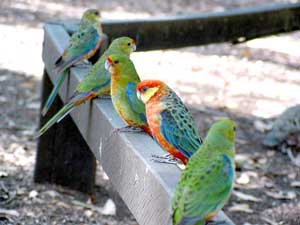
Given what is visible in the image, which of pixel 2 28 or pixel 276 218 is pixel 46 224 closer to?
pixel 276 218

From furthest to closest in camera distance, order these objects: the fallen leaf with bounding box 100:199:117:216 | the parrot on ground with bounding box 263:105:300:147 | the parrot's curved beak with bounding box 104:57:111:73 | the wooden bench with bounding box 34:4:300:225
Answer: the parrot on ground with bounding box 263:105:300:147 < the fallen leaf with bounding box 100:199:117:216 < the parrot's curved beak with bounding box 104:57:111:73 < the wooden bench with bounding box 34:4:300:225

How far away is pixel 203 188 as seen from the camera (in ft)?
9.14

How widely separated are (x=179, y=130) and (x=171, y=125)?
45 millimetres

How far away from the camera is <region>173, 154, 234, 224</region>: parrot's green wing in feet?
8.89

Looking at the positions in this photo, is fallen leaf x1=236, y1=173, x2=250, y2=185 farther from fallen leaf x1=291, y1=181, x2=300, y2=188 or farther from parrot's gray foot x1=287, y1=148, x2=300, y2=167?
parrot's gray foot x1=287, y1=148, x2=300, y2=167

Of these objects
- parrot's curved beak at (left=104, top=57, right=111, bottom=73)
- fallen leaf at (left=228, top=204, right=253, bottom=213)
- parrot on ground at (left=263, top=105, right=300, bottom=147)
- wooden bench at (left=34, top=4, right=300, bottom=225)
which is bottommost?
fallen leaf at (left=228, top=204, right=253, bottom=213)

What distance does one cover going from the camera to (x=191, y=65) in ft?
28.5

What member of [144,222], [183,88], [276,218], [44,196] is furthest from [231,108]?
[144,222]

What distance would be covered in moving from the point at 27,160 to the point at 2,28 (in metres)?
4.14

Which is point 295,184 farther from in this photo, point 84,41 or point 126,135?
point 126,135

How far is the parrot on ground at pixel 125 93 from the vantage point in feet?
12.3

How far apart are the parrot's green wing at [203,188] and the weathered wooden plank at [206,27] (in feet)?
9.71

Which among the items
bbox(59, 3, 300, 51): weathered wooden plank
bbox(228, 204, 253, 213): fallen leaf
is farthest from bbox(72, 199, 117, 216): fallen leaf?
bbox(59, 3, 300, 51): weathered wooden plank

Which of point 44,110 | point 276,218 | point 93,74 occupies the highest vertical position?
point 93,74
